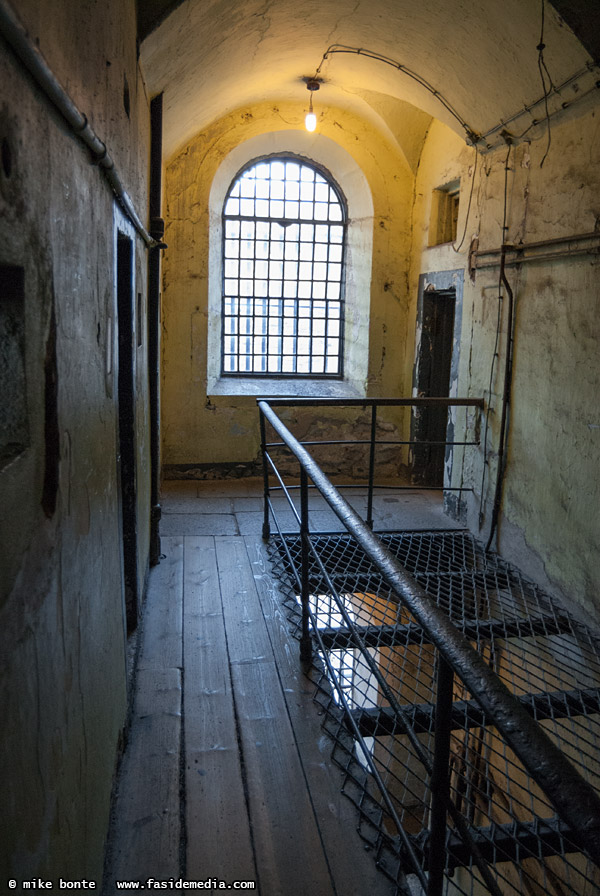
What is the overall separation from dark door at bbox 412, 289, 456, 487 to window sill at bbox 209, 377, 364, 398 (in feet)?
2.29

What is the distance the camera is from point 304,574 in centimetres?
297

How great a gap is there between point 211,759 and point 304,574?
2.74 feet

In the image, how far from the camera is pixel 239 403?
6.82 meters

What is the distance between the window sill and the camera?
6949mm

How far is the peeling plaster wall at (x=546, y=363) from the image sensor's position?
3.81 meters

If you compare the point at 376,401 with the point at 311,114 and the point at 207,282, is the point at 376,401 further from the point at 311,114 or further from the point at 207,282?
the point at 311,114

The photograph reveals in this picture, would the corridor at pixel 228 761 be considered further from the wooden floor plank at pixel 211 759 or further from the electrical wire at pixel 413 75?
the electrical wire at pixel 413 75

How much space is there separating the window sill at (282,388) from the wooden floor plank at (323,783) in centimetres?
359

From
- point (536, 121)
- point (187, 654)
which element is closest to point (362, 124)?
point (536, 121)

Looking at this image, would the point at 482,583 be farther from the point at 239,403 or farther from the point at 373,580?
the point at 239,403

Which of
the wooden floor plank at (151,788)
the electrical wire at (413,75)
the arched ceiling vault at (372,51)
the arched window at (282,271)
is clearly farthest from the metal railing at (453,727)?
the arched window at (282,271)

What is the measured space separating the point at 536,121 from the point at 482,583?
292 centimetres

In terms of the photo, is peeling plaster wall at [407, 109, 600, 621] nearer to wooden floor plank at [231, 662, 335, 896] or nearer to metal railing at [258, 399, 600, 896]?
metal railing at [258, 399, 600, 896]

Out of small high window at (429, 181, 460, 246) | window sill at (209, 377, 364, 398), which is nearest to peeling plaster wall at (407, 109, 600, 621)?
small high window at (429, 181, 460, 246)
